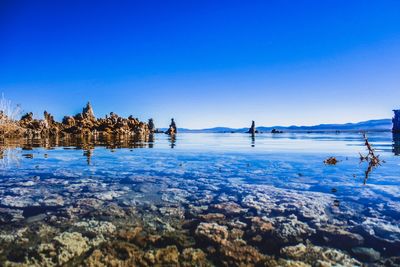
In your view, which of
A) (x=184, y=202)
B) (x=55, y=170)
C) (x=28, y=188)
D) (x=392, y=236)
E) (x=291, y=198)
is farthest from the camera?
(x=55, y=170)

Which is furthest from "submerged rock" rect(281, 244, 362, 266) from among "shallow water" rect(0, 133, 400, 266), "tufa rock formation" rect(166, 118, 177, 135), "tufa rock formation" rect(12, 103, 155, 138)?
"tufa rock formation" rect(166, 118, 177, 135)

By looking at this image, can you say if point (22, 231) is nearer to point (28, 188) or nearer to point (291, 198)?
point (28, 188)

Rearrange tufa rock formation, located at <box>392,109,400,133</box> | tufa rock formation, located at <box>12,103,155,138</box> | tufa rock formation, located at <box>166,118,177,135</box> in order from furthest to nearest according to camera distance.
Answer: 1. tufa rock formation, located at <box>166,118,177,135</box>
2. tufa rock formation, located at <box>392,109,400,133</box>
3. tufa rock formation, located at <box>12,103,155,138</box>

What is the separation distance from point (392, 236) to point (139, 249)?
137 inches

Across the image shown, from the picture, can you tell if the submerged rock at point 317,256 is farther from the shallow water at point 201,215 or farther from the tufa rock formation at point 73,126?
the tufa rock formation at point 73,126

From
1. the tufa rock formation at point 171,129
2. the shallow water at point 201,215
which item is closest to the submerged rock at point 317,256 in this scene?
the shallow water at point 201,215

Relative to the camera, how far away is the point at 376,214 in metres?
4.81

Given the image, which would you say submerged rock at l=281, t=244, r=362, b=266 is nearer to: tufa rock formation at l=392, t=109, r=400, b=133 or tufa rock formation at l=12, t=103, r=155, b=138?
tufa rock formation at l=12, t=103, r=155, b=138

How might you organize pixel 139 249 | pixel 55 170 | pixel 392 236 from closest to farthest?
1. pixel 139 249
2. pixel 392 236
3. pixel 55 170

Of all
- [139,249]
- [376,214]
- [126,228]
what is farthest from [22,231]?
[376,214]

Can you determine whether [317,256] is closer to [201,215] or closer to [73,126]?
[201,215]

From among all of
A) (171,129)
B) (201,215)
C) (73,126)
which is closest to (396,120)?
(171,129)

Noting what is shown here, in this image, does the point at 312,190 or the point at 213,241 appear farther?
the point at 312,190

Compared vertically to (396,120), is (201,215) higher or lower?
lower
